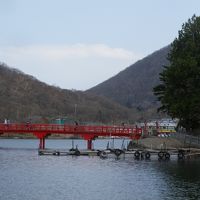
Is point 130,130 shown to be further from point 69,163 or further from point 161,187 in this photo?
point 161,187

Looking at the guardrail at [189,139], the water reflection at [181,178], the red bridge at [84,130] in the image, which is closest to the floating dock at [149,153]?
the water reflection at [181,178]

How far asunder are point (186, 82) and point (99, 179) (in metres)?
34.8

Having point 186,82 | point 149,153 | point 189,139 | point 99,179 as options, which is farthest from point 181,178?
point 189,139

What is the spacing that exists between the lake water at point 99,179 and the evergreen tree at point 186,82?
38.3 feet

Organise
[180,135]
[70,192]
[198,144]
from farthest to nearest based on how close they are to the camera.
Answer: [180,135], [198,144], [70,192]

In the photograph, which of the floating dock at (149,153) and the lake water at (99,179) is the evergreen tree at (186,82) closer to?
the floating dock at (149,153)

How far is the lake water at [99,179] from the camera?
48.1m

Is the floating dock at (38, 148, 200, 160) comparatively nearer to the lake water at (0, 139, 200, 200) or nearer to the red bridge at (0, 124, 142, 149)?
the lake water at (0, 139, 200, 200)

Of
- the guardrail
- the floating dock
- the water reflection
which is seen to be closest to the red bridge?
the guardrail

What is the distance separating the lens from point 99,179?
2346 inches

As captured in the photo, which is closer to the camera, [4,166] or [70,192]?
[70,192]

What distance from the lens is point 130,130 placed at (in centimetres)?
10781

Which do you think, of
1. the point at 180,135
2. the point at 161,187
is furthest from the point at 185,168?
the point at 180,135

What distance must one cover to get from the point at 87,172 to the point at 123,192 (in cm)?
1732
